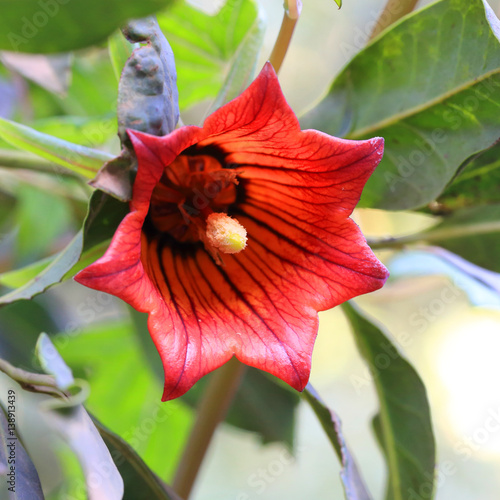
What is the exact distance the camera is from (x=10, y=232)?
1372mm

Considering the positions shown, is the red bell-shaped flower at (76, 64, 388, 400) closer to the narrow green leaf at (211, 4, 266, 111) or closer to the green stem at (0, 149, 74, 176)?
the narrow green leaf at (211, 4, 266, 111)

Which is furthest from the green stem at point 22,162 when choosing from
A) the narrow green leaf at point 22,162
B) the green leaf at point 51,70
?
the green leaf at point 51,70

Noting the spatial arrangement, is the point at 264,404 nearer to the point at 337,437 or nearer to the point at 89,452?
the point at 337,437

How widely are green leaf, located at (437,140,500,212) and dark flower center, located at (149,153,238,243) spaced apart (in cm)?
33

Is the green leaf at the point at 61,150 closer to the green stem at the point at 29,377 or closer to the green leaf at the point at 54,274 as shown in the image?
the green leaf at the point at 54,274

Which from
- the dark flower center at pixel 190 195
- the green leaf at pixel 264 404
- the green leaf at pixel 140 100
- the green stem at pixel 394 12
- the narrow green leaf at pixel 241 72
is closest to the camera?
the green leaf at pixel 140 100

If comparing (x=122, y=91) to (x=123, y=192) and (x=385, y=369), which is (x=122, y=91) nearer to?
(x=123, y=192)

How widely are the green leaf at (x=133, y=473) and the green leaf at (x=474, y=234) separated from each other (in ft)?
1.80

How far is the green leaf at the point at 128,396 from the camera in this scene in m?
1.28

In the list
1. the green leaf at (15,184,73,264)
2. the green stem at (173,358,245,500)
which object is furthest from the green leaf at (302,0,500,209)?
the green leaf at (15,184,73,264)

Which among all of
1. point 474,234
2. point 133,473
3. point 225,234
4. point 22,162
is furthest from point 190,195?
point 474,234

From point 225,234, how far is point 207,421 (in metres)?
0.34

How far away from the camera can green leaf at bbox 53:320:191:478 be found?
128 cm

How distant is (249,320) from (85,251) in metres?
0.17
